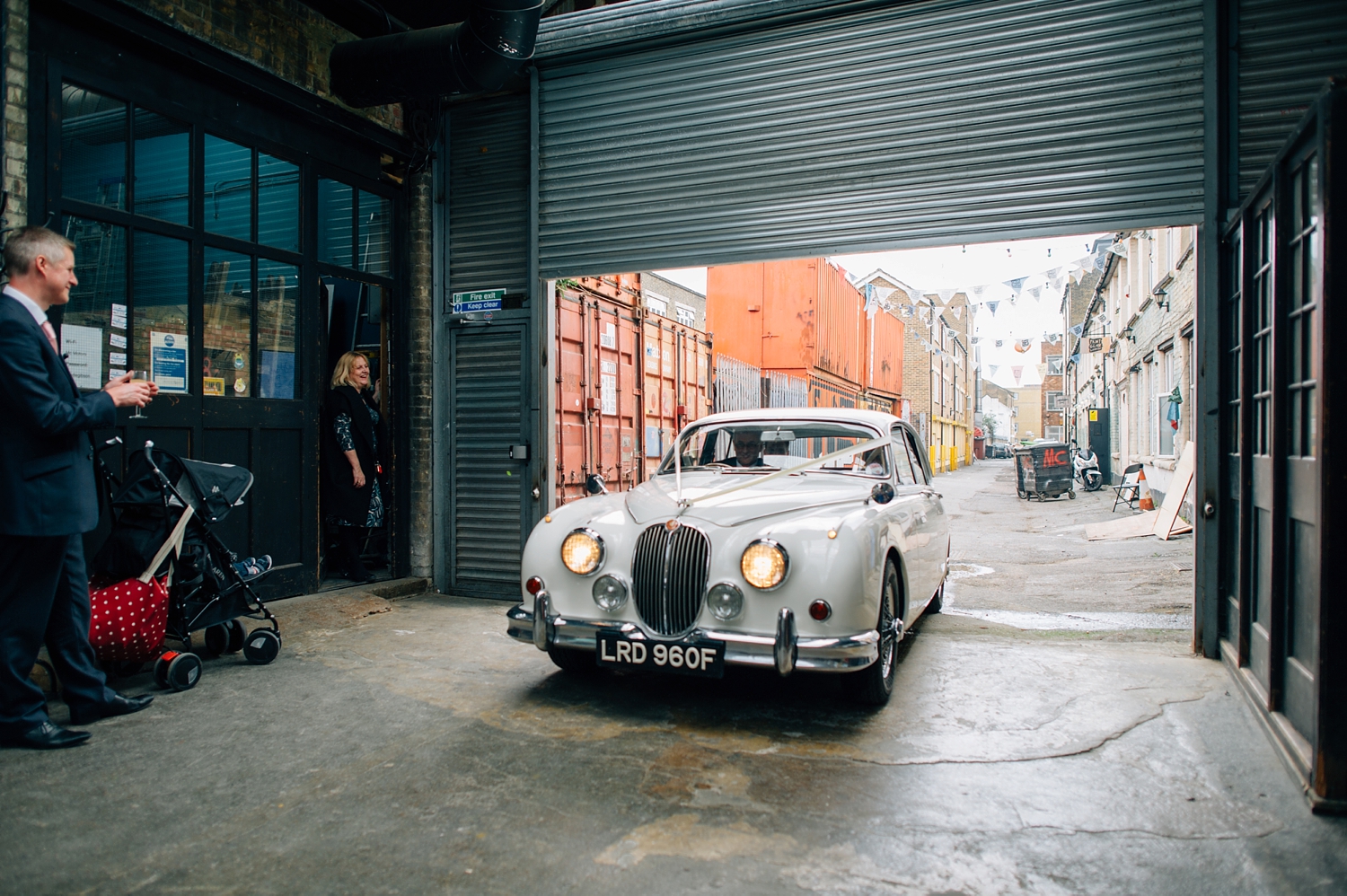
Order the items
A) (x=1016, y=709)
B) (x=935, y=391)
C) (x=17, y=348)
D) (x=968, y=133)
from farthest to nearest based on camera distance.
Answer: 1. (x=935, y=391)
2. (x=968, y=133)
3. (x=1016, y=709)
4. (x=17, y=348)

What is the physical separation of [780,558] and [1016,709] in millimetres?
1418

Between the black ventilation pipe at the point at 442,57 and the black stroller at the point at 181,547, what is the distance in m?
3.21

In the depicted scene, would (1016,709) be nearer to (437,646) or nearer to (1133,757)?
(1133,757)

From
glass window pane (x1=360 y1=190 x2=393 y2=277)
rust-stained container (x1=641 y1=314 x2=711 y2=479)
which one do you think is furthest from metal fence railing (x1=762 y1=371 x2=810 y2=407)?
glass window pane (x1=360 y1=190 x2=393 y2=277)

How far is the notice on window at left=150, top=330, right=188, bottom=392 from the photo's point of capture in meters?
5.09

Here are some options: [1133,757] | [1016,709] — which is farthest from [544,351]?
[1133,757]

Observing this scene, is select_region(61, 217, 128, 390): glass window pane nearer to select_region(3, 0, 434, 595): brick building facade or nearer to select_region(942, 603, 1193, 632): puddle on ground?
select_region(3, 0, 434, 595): brick building facade

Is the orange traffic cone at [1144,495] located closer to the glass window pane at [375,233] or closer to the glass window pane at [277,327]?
the glass window pane at [375,233]

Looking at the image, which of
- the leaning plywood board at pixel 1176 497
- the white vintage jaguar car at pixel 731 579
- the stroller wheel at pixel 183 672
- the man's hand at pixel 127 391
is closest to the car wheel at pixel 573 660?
the white vintage jaguar car at pixel 731 579

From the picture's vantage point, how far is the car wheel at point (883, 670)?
3.83 m

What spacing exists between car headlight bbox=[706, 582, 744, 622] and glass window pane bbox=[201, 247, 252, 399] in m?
3.83

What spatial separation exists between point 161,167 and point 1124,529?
11072 millimetres

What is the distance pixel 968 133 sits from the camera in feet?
18.2

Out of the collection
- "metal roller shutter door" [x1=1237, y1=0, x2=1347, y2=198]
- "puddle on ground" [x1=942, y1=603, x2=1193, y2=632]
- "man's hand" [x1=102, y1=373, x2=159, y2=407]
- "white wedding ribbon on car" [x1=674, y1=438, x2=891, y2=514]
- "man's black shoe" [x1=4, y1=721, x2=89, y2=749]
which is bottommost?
"puddle on ground" [x1=942, y1=603, x2=1193, y2=632]
